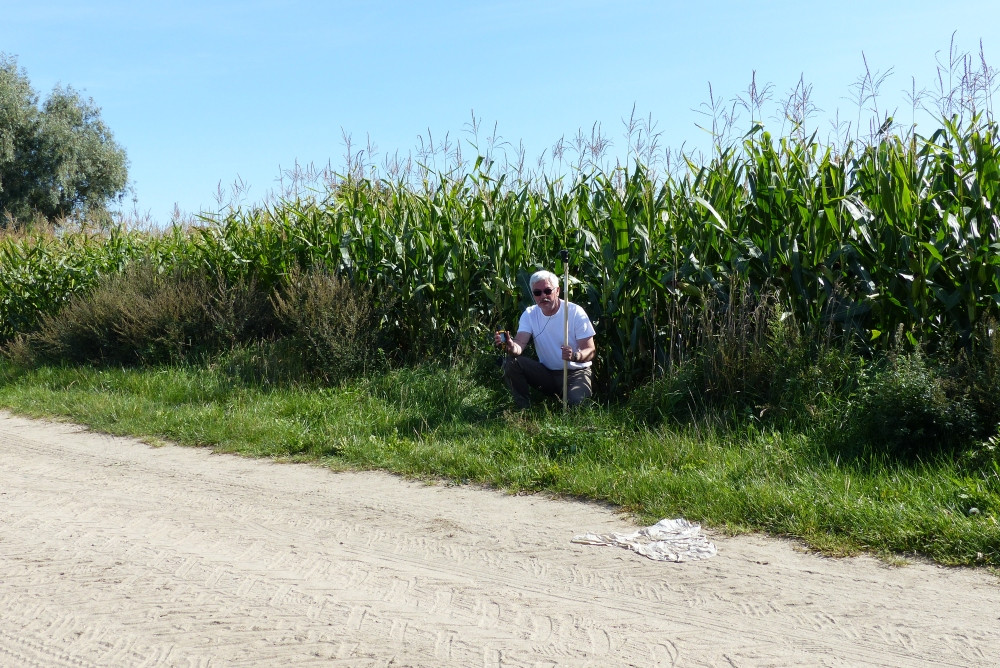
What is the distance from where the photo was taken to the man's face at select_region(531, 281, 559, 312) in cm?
850

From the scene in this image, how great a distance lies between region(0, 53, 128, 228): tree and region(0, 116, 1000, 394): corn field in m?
28.4

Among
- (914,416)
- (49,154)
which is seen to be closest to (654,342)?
(914,416)

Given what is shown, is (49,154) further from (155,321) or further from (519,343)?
(519,343)

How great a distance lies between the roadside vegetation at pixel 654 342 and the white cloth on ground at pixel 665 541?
0.23m

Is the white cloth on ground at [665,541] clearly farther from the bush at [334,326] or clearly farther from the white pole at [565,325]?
the bush at [334,326]

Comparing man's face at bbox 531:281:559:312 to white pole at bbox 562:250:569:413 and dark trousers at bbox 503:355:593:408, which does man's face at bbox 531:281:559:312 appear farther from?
dark trousers at bbox 503:355:593:408

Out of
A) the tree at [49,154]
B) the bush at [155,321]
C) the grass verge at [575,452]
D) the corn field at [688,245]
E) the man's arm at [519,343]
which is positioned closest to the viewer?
the grass verge at [575,452]

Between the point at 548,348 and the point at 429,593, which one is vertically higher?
the point at 548,348

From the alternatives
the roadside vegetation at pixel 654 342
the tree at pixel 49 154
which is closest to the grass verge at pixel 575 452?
the roadside vegetation at pixel 654 342

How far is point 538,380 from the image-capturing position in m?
8.84

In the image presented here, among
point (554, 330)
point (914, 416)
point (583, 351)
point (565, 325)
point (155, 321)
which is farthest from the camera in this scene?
point (155, 321)

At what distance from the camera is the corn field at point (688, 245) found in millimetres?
7402

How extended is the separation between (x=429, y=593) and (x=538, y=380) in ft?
14.3

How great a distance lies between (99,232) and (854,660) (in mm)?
17690
